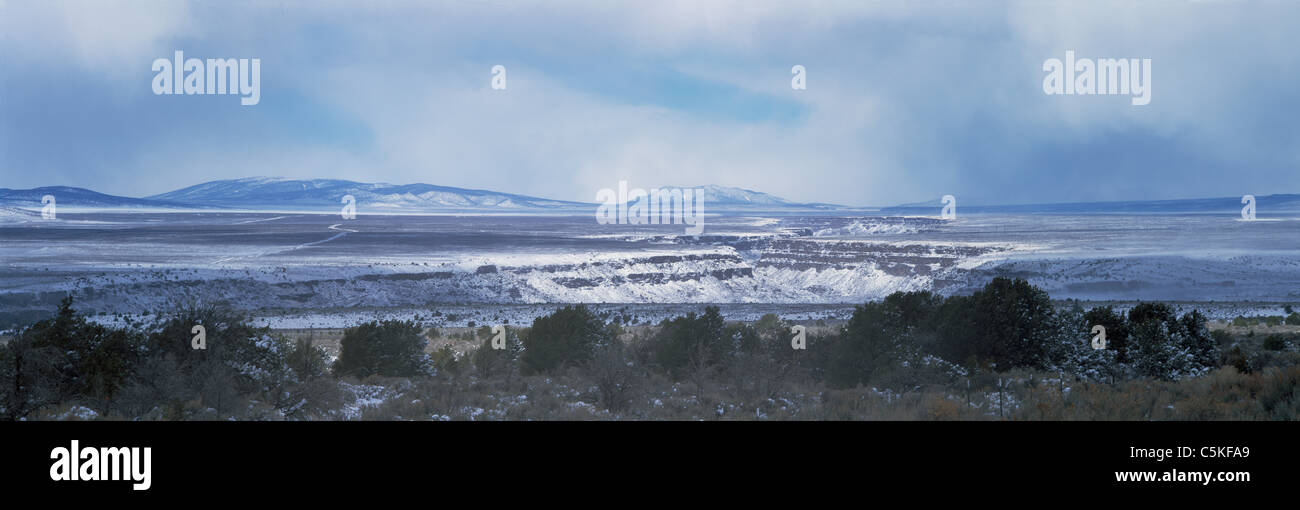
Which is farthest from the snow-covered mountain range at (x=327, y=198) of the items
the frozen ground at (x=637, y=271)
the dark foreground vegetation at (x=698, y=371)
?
the dark foreground vegetation at (x=698, y=371)

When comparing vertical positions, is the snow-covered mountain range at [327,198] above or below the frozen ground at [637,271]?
above

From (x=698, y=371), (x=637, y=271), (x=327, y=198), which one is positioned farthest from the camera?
(x=327, y=198)

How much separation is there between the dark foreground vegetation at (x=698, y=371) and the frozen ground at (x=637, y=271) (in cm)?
836

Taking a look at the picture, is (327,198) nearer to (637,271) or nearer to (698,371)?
(637,271)

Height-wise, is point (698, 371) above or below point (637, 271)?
below

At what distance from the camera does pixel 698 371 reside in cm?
977

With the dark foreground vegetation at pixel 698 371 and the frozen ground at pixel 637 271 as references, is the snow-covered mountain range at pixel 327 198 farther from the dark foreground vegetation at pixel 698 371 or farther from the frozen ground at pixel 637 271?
the dark foreground vegetation at pixel 698 371

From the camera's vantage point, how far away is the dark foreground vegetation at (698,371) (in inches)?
303

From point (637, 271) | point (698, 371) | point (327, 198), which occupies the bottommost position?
point (698, 371)

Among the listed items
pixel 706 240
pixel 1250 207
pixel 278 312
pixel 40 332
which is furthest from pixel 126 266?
pixel 1250 207

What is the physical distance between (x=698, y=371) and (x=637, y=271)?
620 inches

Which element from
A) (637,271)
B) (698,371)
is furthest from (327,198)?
(698,371)

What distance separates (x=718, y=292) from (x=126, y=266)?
1701 cm
